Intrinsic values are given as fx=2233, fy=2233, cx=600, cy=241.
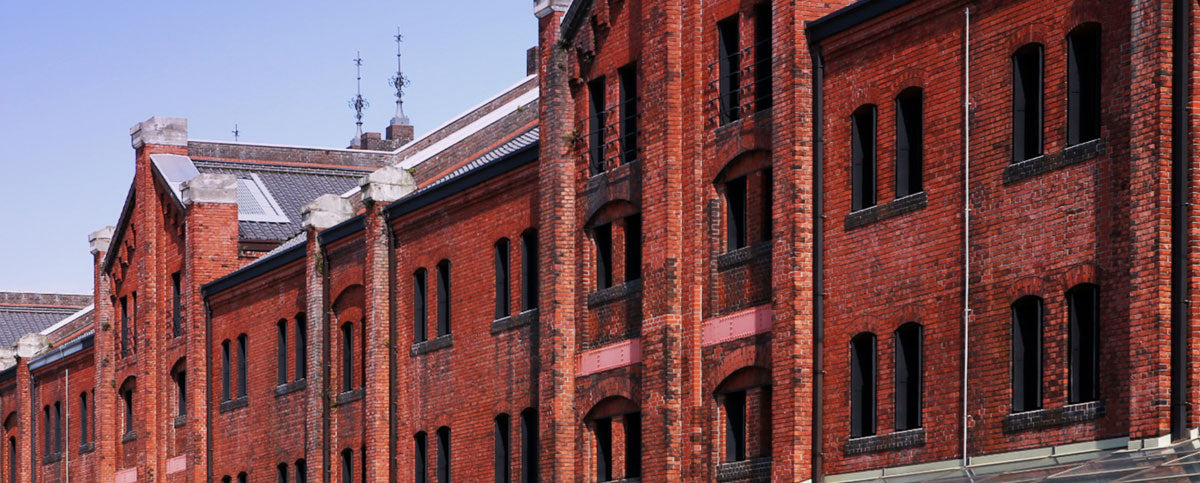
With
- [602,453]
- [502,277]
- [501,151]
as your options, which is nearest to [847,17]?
[602,453]

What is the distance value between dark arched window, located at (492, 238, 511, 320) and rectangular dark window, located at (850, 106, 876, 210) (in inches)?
397

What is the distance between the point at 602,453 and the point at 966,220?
9.95 metres

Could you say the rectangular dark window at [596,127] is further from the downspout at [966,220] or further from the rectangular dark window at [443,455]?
the downspout at [966,220]

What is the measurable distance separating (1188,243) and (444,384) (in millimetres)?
18565

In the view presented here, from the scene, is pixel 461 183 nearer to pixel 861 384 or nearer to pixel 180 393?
pixel 861 384

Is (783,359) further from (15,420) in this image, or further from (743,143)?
(15,420)

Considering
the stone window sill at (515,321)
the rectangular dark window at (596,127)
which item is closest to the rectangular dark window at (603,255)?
the rectangular dark window at (596,127)

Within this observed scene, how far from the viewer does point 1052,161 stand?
2670 cm

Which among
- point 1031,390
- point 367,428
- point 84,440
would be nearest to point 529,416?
point 367,428

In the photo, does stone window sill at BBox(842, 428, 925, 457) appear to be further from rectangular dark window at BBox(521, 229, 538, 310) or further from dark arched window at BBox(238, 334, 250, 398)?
dark arched window at BBox(238, 334, 250, 398)

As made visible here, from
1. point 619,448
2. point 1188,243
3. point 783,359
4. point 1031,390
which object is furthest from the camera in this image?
point 619,448

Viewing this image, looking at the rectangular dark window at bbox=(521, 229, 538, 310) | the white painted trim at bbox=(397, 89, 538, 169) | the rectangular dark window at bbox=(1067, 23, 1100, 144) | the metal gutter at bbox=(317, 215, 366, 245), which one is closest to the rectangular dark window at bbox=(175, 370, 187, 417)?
the white painted trim at bbox=(397, 89, 538, 169)

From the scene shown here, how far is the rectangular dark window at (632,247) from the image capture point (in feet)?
115

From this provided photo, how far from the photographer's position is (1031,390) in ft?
88.8
